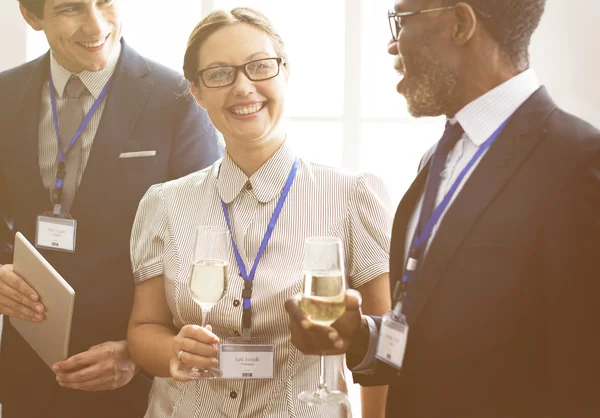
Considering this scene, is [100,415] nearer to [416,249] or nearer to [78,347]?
[78,347]

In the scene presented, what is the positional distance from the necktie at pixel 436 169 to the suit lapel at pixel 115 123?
1.26 meters

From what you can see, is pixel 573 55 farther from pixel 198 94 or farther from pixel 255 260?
pixel 255 260

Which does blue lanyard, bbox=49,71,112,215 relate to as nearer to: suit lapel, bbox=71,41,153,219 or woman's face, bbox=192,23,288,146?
suit lapel, bbox=71,41,153,219

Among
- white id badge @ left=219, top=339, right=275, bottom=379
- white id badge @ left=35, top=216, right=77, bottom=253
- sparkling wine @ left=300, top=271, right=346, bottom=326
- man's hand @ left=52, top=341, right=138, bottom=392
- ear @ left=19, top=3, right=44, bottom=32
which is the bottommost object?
man's hand @ left=52, top=341, right=138, bottom=392

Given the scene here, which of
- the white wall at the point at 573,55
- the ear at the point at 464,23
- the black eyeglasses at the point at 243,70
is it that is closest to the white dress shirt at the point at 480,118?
the ear at the point at 464,23

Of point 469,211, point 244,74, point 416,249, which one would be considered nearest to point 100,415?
point 244,74

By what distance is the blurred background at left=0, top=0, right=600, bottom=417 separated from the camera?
441 centimetres

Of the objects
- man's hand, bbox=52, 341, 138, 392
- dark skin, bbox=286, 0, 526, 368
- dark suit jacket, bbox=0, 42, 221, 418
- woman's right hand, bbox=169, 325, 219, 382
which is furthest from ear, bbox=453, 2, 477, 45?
man's hand, bbox=52, 341, 138, 392

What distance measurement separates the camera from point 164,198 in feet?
6.77

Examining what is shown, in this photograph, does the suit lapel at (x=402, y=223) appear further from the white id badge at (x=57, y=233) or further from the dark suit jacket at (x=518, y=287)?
Result: the white id badge at (x=57, y=233)

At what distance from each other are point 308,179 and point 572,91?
203 cm

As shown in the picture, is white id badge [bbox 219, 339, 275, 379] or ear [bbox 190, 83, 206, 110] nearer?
white id badge [bbox 219, 339, 275, 379]

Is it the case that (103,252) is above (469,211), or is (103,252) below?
below

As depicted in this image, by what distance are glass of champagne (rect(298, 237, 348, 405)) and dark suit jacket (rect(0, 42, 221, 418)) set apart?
96 cm
